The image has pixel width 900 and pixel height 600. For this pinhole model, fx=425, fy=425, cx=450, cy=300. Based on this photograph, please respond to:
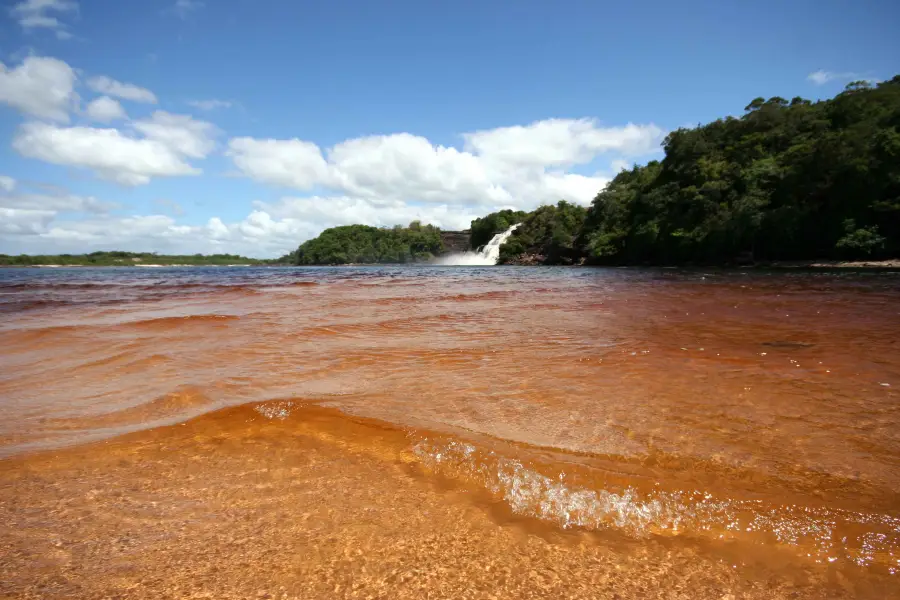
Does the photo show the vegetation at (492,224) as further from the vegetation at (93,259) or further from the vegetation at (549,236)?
the vegetation at (93,259)

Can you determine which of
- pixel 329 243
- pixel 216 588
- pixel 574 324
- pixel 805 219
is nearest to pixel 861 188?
pixel 805 219

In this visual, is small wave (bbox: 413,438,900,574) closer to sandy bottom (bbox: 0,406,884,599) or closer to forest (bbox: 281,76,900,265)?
sandy bottom (bbox: 0,406,884,599)

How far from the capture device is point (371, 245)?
148m

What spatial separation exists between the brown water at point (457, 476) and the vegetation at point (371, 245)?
124m

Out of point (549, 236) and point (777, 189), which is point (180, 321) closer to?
point (777, 189)

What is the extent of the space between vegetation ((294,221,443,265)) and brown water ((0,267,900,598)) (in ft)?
407

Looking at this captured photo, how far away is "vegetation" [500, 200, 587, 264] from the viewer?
70.9 metres

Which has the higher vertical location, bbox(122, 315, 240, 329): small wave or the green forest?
the green forest

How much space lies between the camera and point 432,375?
3973 millimetres

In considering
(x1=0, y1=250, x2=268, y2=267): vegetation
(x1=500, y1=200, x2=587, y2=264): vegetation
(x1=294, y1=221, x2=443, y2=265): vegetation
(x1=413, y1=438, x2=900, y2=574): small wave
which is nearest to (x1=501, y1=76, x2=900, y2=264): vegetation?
(x1=500, y1=200, x2=587, y2=264): vegetation

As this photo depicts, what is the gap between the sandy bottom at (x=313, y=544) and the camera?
4.70ft

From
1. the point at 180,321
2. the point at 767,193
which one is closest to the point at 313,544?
the point at 180,321

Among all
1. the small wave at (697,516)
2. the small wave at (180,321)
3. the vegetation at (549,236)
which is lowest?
the small wave at (697,516)

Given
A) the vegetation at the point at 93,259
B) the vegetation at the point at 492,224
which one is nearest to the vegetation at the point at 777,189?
the vegetation at the point at 492,224
